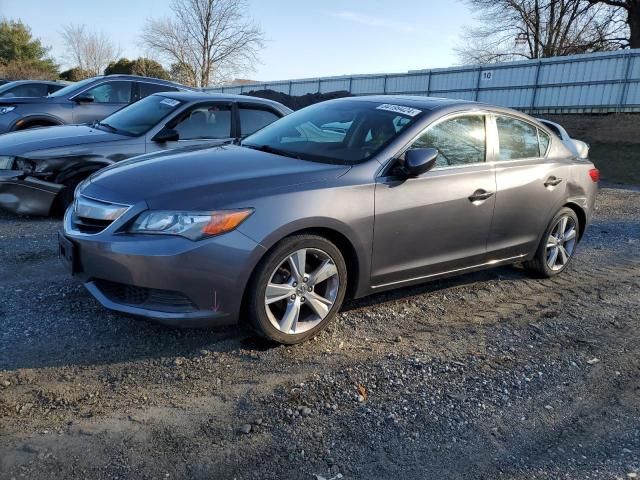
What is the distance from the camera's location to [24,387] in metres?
2.87

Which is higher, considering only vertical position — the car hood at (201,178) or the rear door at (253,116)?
the rear door at (253,116)

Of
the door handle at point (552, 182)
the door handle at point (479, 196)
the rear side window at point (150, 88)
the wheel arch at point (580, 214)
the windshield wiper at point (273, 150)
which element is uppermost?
the rear side window at point (150, 88)

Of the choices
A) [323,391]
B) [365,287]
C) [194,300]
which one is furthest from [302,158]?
[323,391]

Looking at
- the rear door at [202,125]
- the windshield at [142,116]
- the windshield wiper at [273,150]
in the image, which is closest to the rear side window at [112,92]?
the windshield at [142,116]

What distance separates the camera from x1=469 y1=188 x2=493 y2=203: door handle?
4.23 metres


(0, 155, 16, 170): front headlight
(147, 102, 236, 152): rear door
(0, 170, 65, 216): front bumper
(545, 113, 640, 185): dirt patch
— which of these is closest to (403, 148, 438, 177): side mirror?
(147, 102, 236, 152): rear door

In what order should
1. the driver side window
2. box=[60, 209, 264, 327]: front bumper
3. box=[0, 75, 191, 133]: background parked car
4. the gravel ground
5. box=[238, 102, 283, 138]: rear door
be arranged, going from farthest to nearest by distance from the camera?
box=[0, 75, 191, 133]: background parked car, box=[238, 102, 283, 138]: rear door, the driver side window, box=[60, 209, 264, 327]: front bumper, the gravel ground

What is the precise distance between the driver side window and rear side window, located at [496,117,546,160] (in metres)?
0.24

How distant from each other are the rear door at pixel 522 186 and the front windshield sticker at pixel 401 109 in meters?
0.86

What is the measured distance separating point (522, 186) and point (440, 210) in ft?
3.61

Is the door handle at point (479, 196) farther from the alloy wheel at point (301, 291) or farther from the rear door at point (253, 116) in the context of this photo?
the rear door at point (253, 116)

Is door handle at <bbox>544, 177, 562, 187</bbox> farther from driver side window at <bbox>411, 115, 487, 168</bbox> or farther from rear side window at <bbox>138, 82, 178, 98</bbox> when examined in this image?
rear side window at <bbox>138, 82, 178, 98</bbox>

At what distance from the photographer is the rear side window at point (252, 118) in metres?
7.00

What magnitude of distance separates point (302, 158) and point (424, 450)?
7.16 ft
